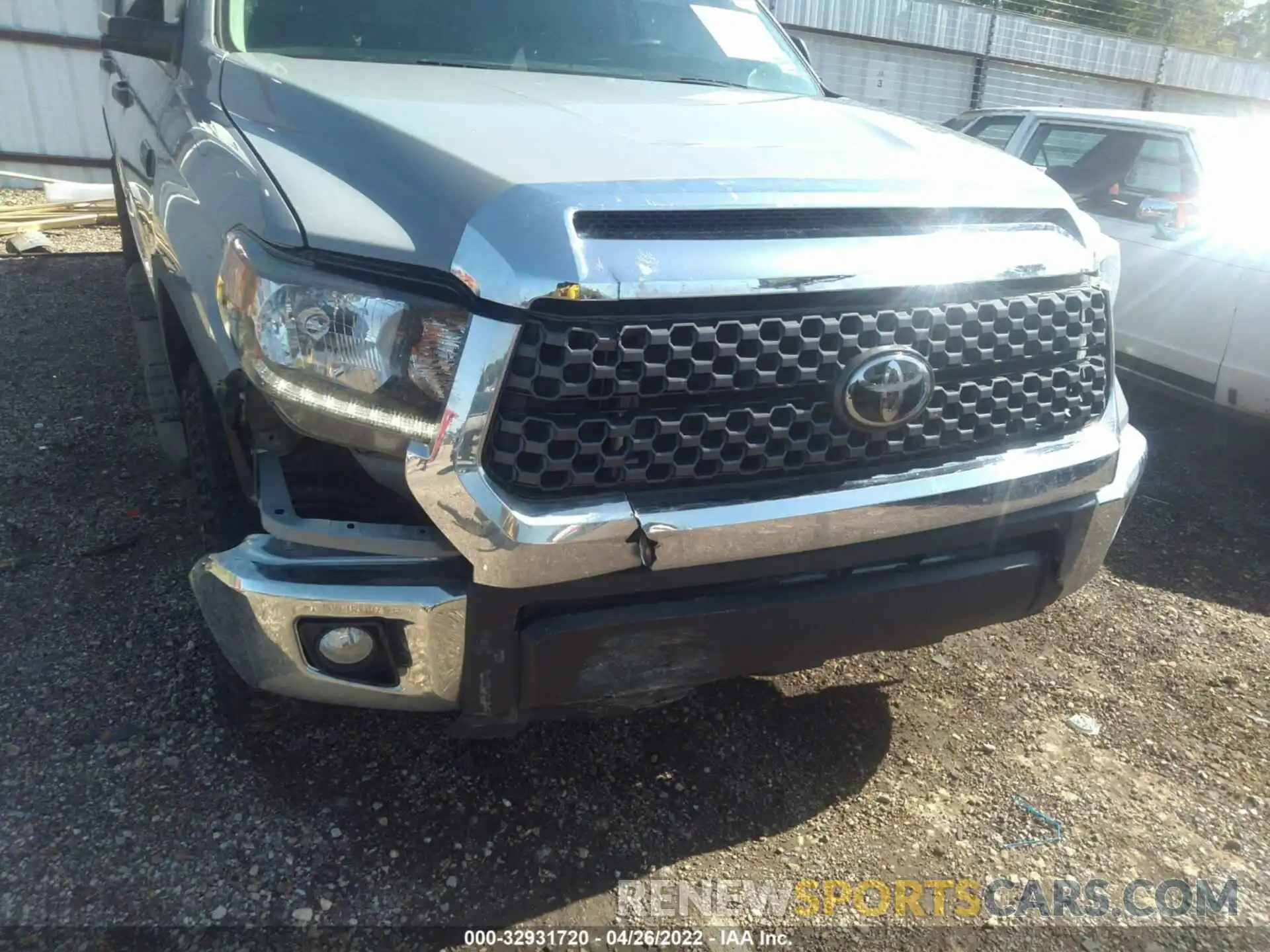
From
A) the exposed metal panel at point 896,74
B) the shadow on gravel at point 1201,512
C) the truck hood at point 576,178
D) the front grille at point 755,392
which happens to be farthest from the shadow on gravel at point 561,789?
the exposed metal panel at point 896,74

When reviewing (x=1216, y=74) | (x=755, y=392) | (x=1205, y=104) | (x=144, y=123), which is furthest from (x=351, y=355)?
(x=1216, y=74)

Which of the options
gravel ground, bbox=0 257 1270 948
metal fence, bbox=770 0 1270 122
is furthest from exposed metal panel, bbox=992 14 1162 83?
gravel ground, bbox=0 257 1270 948

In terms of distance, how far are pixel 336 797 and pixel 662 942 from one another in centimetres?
86

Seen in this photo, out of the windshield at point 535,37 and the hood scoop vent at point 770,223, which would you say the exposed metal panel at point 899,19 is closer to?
the windshield at point 535,37

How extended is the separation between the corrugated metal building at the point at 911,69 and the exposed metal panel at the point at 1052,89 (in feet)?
0.07

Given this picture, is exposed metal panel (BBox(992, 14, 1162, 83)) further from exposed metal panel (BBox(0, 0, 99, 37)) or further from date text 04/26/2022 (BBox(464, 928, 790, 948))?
date text 04/26/2022 (BBox(464, 928, 790, 948))

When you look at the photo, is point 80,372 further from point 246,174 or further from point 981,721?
point 981,721

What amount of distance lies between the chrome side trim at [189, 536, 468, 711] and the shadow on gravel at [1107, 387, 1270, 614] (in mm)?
2969

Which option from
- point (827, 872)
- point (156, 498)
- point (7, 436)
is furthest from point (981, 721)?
point (7, 436)

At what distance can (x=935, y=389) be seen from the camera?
2074mm

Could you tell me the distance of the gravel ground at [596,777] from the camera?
2129 millimetres

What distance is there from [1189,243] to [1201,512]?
1423mm

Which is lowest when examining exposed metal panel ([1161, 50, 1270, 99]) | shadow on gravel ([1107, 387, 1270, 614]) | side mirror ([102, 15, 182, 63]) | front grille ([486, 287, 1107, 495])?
shadow on gravel ([1107, 387, 1270, 614])

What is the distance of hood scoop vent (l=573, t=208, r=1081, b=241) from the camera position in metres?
1.79
